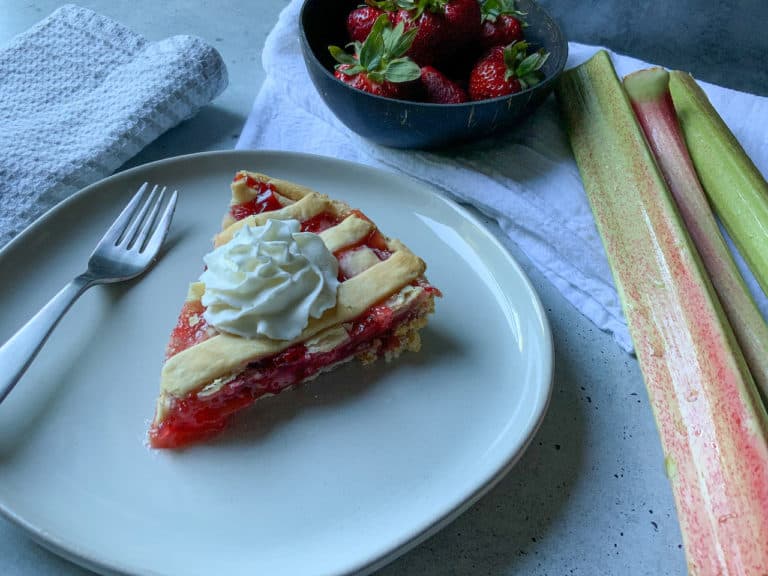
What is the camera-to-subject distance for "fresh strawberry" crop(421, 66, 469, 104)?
197cm

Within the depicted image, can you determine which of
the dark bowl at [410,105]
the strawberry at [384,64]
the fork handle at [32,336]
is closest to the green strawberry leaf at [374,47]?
the strawberry at [384,64]

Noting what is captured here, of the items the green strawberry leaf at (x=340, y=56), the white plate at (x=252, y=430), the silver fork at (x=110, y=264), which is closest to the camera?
the white plate at (x=252, y=430)

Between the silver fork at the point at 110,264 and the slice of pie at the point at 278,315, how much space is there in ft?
0.69

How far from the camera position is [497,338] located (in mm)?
1619

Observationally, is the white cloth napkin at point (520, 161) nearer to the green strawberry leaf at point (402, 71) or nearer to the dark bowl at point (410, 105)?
the dark bowl at point (410, 105)

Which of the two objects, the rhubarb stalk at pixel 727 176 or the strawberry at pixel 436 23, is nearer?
the rhubarb stalk at pixel 727 176

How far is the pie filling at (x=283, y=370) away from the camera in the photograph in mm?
1376

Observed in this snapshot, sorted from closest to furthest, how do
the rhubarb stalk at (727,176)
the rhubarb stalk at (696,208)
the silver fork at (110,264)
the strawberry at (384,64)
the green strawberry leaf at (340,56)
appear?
the silver fork at (110,264), the rhubarb stalk at (696,208), the rhubarb stalk at (727,176), the strawberry at (384,64), the green strawberry leaf at (340,56)

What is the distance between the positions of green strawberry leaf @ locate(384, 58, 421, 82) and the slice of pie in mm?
481

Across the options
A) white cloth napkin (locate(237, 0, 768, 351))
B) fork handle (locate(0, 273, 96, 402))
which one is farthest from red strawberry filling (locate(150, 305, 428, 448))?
white cloth napkin (locate(237, 0, 768, 351))

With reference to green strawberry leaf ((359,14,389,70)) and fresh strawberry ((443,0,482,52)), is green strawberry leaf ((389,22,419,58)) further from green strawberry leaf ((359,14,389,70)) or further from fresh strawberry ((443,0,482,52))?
fresh strawberry ((443,0,482,52))

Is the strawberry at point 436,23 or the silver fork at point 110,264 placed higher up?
the strawberry at point 436,23

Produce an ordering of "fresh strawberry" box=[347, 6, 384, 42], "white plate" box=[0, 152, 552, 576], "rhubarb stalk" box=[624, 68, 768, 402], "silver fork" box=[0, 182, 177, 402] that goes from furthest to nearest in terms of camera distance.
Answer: "fresh strawberry" box=[347, 6, 384, 42] < "rhubarb stalk" box=[624, 68, 768, 402] < "silver fork" box=[0, 182, 177, 402] < "white plate" box=[0, 152, 552, 576]

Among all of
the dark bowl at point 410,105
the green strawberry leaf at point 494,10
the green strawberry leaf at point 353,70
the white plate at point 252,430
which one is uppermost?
the green strawberry leaf at point 494,10
